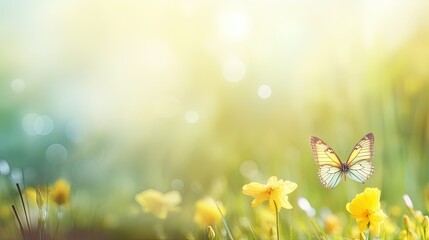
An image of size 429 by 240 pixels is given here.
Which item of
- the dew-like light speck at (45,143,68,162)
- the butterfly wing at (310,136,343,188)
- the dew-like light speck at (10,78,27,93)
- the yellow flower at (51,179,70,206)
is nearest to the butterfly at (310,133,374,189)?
the butterfly wing at (310,136,343,188)

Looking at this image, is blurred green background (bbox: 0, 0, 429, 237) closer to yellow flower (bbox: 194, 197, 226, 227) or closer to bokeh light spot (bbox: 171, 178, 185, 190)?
bokeh light spot (bbox: 171, 178, 185, 190)

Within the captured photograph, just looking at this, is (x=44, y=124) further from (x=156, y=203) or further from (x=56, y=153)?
(x=156, y=203)

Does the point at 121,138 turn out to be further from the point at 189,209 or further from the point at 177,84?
the point at 189,209

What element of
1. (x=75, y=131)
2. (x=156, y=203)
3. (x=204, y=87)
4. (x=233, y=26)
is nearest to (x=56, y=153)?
(x=75, y=131)

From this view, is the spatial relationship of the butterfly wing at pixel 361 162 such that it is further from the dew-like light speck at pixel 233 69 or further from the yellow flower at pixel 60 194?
the dew-like light speck at pixel 233 69

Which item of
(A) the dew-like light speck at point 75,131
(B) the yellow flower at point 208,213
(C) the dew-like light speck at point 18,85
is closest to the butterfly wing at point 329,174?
(B) the yellow flower at point 208,213
